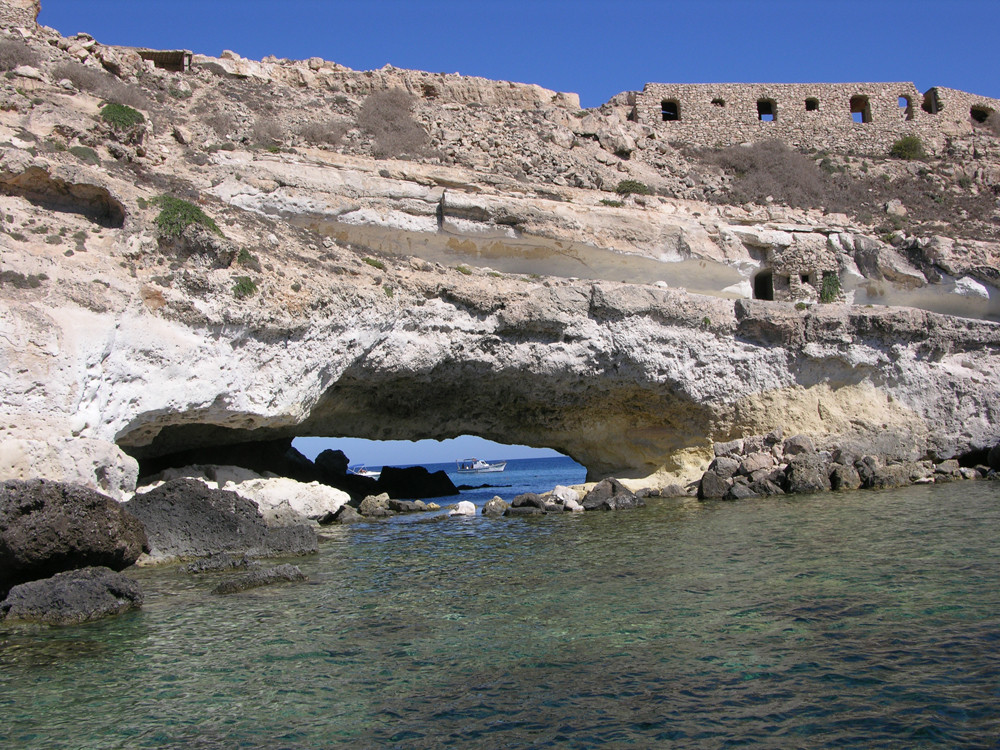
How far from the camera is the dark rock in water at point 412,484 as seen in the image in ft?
113

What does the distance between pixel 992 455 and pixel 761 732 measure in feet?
69.7

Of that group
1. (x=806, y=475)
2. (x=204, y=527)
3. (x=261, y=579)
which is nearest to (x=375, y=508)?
(x=204, y=527)

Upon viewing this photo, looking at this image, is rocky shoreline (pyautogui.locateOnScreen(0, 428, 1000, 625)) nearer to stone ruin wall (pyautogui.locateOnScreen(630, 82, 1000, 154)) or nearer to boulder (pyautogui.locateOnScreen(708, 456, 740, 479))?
boulder (pyautogui.locateOnScreen(708, 456, 740, 479))

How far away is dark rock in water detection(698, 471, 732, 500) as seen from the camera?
20.5 m

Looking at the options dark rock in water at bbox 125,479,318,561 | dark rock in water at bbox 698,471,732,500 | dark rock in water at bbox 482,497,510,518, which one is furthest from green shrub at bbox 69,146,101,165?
dark rock in water at bbox 698,471,732,500

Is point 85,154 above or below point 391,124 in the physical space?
below

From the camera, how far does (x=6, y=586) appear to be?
10102 millimetres

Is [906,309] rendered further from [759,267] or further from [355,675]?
[355,675]

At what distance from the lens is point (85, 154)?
16625 millimetres

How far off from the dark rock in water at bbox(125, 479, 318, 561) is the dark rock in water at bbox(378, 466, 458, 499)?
1931cm

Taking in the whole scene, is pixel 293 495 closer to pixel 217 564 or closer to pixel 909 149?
pixel 217 564

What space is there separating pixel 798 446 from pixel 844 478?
1638mm

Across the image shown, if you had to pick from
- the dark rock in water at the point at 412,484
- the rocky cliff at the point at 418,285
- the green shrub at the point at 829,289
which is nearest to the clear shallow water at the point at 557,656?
the rocky cliff at the point at 418,285

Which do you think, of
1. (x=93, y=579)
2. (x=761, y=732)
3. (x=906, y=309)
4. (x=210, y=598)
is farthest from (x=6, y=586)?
(x=906, y=309)
